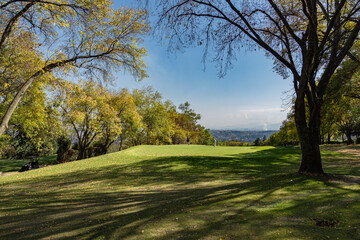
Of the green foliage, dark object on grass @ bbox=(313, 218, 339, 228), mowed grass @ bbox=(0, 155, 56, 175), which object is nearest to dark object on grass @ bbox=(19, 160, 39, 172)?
mowed grass @ bbox=(0, 155, 56, 175)

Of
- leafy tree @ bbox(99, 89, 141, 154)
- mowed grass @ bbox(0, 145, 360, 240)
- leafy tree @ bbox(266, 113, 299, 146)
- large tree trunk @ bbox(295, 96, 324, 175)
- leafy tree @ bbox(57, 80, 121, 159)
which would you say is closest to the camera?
mowed grass @ bbox(0, 145, 360, 240)

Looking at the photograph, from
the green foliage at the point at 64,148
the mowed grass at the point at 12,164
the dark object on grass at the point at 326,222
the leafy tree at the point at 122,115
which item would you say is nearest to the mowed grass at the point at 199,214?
the dark object on grass at the point at 326,222

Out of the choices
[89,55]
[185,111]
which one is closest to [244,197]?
[89,55]

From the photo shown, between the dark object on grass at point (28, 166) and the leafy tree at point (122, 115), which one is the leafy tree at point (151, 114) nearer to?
the leafy tree at point (122, 115)

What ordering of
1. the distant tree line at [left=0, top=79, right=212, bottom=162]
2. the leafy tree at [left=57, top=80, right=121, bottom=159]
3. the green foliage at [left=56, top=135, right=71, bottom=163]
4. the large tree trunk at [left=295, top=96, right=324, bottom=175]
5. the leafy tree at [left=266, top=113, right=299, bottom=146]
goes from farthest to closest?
the leafy tree at [left=266, top=113, right=299, bottom=146] → the green foliage at [left=56, top=135, right=71, bottom=163] → the leafy tree at [left=57, top=80, right=121, bottom=159] → the distant tree line at [left=0, top=79, right=212, bottom=162] → the large tree trunk at [left=295, top=96, right=324, bottom=175]

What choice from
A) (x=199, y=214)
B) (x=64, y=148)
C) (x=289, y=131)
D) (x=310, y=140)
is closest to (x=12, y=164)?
(x=64, y=148)

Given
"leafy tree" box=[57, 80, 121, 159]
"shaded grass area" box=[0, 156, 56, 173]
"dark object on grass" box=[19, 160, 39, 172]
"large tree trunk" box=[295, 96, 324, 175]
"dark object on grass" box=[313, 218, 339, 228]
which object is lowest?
"shaded grass area" box=[0, 156, 56, 173]

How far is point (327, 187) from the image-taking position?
18.0 feet

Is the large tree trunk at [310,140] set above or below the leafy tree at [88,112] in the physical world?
below

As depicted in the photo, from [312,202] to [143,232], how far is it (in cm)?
388

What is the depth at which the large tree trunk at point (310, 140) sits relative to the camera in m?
6.99

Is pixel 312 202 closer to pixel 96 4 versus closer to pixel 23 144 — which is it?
pixel 96 4

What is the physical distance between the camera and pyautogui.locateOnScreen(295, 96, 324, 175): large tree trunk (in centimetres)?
699

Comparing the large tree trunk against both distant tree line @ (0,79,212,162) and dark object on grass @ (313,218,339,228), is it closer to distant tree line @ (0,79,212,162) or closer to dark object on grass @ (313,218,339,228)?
dark object on grass @ (313,218,339,228)
